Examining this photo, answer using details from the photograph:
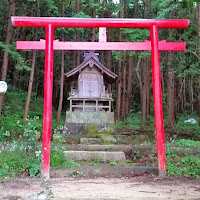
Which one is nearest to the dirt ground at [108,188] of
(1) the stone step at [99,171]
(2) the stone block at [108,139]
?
(1) the stone step at [99,171]

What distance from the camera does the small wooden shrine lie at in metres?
15.5

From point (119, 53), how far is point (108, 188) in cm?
1069

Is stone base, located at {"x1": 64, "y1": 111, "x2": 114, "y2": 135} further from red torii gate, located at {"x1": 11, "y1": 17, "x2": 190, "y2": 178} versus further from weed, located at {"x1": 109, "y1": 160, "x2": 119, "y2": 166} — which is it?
red torii gate, located at {"x1": 11, "y1": 17, "x2": 190, "y2": 178}

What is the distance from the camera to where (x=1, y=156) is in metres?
7.29

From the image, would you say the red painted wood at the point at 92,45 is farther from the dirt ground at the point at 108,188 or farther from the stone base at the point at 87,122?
the stone base at the point at 87,122

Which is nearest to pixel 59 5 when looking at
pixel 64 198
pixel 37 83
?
pixel 37 83

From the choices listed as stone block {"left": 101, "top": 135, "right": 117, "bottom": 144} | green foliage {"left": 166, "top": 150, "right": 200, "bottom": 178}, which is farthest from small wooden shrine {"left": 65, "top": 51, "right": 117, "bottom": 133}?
green foliage {"left": 166, "top": 150, "right": 200, "bottom": 178}

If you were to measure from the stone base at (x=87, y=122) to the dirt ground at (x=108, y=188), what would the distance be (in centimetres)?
863

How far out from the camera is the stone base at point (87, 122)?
15.2 m

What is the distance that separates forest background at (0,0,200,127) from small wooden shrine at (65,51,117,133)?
66.7 inches

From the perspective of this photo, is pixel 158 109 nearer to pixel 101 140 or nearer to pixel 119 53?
pixel 101 140

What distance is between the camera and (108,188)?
545 cm

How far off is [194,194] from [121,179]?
197 centimetres

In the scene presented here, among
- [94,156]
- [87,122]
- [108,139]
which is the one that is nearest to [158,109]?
[94,156]
